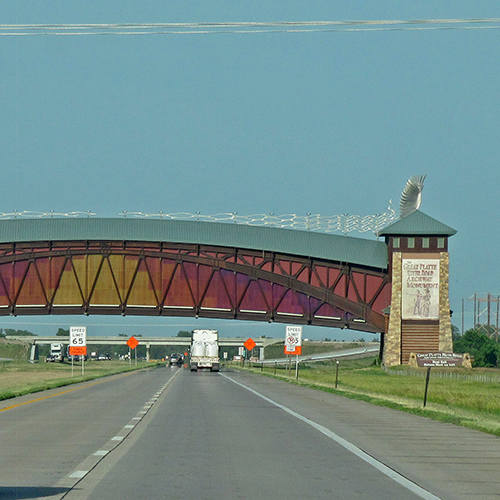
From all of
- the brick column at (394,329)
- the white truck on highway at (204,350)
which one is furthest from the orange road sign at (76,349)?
the brick column at (394,329)

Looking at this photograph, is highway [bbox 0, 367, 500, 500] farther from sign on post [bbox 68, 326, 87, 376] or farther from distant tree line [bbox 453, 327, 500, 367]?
distant tree line [bbox 453, 327, 500, 367]

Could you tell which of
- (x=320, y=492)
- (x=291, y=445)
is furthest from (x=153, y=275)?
(x=320, y=492)

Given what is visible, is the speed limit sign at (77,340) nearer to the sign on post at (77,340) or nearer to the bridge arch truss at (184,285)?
the sign on post at (77,340)

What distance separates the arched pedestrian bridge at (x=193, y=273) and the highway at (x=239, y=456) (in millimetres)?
56153

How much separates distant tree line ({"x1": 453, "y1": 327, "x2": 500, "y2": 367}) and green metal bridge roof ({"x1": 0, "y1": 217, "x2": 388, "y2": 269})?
105 ft

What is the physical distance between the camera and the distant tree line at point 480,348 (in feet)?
412

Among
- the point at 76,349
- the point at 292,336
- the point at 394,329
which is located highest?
the point at 394,329

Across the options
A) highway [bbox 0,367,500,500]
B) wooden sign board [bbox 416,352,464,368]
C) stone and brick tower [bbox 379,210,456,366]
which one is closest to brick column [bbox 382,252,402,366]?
stone and brick tower [bbox 379,210,456,366]

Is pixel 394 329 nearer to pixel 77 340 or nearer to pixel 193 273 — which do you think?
pixel 193 273

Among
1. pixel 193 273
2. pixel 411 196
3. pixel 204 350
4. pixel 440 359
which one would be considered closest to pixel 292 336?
pixel 440 359

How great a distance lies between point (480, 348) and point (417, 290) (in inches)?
2763

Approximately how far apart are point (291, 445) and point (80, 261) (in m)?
68.3

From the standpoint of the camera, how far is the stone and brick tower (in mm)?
78000

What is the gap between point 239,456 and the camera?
46.2 feet
